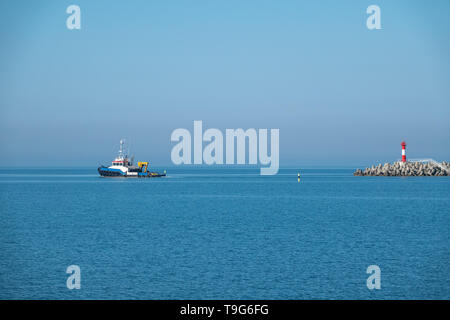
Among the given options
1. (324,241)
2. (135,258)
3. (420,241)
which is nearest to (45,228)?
(135,258)

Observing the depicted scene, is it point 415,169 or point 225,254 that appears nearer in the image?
point 225,254

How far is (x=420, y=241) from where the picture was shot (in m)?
43.4

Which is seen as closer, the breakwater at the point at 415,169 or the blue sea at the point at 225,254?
the blue sea at the point at 225,254

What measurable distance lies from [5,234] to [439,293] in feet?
128

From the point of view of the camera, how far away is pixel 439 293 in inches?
1015

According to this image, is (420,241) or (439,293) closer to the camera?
(439,293)

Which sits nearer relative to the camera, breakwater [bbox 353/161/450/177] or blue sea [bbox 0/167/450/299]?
blue sea [bbox 0/167/450/299]
